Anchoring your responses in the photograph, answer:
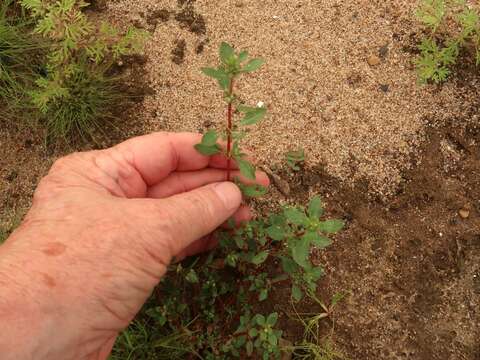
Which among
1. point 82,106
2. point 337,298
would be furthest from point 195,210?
point 82,106

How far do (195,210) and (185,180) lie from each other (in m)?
0.49

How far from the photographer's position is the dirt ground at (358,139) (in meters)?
2.54

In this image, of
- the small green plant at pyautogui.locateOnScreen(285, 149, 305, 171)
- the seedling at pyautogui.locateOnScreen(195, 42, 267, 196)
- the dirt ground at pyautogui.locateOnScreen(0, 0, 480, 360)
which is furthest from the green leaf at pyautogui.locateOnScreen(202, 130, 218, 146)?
the dirt ground at pyautogui.locateOnScreen(0, 0, 480, 360)

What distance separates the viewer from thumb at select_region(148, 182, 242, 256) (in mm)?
1868

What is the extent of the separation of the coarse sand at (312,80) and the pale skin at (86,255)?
0.89 metres

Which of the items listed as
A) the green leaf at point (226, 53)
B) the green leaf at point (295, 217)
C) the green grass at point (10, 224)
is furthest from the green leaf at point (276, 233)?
the green grass at point (10, 224)

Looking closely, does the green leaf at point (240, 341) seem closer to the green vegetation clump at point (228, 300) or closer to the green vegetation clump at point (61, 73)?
the green vegetation clump at point (228, 300)

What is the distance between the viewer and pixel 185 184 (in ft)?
7.88

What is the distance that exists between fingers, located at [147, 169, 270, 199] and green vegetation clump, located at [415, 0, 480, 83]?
44.8 inches

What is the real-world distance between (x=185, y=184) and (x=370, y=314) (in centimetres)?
106

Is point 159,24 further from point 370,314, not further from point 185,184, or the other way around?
point 370,314

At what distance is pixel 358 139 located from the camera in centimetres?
282

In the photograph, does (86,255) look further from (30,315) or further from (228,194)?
(228,194)

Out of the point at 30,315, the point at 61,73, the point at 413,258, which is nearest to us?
the point at 30,315
